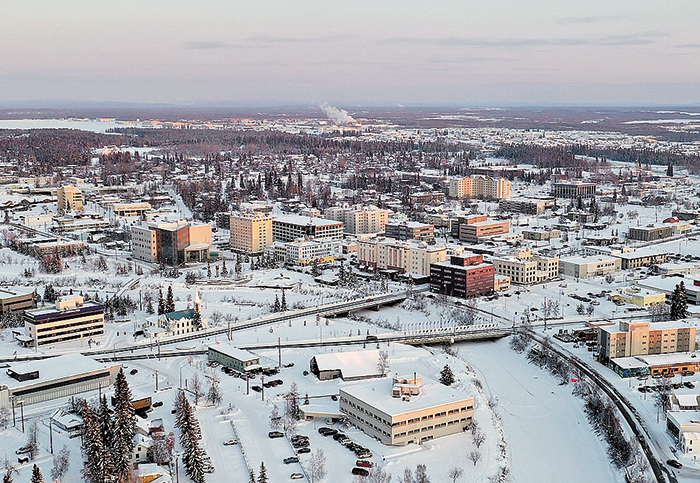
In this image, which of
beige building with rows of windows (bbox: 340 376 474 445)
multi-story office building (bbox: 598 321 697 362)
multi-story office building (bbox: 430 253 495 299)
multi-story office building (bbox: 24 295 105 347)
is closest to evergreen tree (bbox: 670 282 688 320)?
multi-story office building (bbox: 598 321 697 362)

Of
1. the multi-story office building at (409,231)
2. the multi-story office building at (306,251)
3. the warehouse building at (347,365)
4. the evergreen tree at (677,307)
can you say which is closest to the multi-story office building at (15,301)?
the warehouse building at (347,365)

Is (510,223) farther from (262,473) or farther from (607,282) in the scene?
(262,473)

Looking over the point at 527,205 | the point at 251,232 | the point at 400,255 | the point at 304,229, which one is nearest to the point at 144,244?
the point at 251,232

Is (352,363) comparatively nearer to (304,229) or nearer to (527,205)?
(304,229)

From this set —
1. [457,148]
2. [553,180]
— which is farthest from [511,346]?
[457,148]

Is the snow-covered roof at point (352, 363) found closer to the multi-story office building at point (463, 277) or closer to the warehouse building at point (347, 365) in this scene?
the warehouse building at point (347, 365)

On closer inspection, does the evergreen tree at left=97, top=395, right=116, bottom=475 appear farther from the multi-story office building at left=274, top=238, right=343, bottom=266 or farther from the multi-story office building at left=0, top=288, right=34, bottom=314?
the multi-story office building at left=274, top=238, right=343, bottom=266
